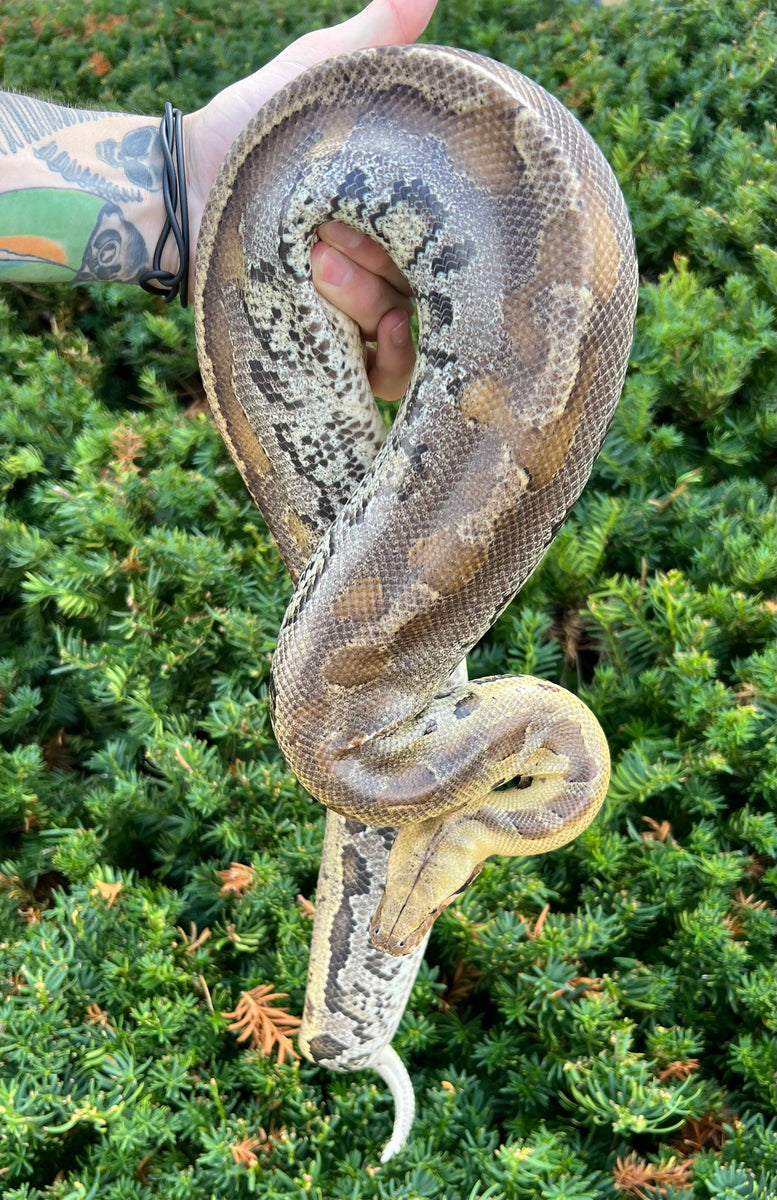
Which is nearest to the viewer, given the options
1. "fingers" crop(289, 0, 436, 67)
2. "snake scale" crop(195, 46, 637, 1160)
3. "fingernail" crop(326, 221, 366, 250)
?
"snake scale" crop(195, 46, 637, 1160)

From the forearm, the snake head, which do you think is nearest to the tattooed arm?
the forearm

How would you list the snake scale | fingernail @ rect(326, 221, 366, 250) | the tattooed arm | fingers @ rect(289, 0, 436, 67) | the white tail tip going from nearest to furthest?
the snake scale < fingernail @ rect(326, 221, 366, 250) < fingers @ rect(289, 0, 436, 67) < the white tail tip < the tattooed arm

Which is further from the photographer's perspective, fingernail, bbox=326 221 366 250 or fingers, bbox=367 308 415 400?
fingers, bbox=367 308 415 400

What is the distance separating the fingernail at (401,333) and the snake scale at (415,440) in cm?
10

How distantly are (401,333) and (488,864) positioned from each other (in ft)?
4.77

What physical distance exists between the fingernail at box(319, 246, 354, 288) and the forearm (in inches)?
26.4

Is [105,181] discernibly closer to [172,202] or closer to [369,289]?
[172,202]

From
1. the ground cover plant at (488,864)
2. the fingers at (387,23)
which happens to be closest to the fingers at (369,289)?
the fingers at (387,23)

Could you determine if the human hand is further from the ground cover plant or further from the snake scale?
the ground cover plant

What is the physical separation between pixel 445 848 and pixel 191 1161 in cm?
103

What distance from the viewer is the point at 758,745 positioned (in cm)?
245

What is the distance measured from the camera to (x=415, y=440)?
5.63ft

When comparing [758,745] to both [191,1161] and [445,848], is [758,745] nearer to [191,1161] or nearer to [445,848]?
[445,848]

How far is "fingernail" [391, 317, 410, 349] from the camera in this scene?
2164 millimetres
